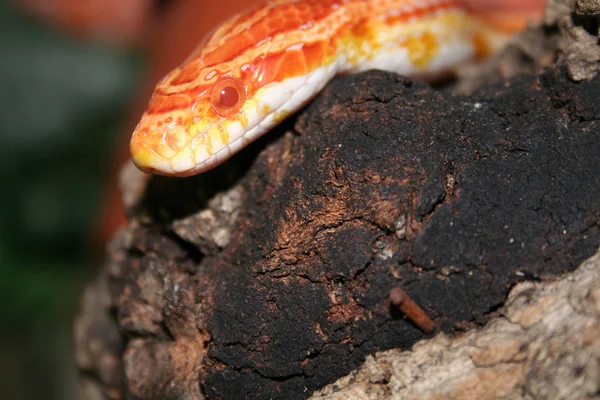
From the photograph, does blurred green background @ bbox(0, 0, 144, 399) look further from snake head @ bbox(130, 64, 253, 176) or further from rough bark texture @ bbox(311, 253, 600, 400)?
rough bark texture @ bbox(311, 253, 600, 400)

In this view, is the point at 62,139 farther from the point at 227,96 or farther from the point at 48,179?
the point at 227,96

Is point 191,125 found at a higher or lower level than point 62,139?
higher

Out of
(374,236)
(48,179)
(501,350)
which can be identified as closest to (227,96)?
(374,236)

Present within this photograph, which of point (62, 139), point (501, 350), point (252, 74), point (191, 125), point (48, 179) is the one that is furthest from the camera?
point (62, 139)

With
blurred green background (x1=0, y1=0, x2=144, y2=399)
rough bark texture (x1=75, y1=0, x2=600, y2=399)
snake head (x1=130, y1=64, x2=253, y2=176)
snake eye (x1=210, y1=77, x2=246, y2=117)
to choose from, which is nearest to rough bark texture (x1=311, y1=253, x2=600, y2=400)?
rough bark texture (x1=75, y1=0, x2=600, y2=399)

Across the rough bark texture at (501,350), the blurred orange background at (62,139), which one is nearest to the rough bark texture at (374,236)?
the rough bark texture at (501,350)

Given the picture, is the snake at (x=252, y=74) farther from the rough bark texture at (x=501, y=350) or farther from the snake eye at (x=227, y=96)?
the rough bark texture at (x=501, y=350)

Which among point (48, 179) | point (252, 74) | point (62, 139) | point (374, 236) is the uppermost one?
point (252, 74)
